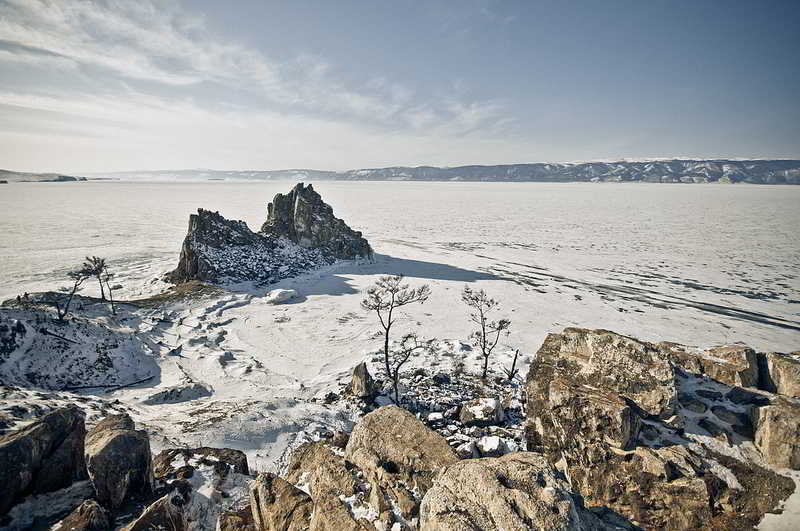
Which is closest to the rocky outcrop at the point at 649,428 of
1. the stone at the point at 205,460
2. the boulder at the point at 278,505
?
the boulder at the point at 278,505

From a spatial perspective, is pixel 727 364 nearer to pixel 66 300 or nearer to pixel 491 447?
pixel 491 447

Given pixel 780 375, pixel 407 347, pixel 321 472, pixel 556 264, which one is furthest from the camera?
pixel 556 264

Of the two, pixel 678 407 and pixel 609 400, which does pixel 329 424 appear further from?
pixel 678 407

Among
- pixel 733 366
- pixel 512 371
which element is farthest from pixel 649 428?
pixel 512 371

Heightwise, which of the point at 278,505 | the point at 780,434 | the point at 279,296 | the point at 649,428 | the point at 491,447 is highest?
the point at 780,434

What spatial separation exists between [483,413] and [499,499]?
34.4ft

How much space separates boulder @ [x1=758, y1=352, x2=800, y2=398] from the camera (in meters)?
11.6

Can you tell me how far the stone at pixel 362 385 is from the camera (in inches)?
725

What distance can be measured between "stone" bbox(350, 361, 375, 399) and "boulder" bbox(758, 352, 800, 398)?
16.5 m

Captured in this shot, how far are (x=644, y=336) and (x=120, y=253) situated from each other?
67.6 meters

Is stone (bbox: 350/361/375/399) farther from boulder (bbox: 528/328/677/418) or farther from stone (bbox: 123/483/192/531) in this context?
stone (bbox: 123/483/192/531)

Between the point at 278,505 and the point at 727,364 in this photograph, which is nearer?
the point at 278,505

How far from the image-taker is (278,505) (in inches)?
284

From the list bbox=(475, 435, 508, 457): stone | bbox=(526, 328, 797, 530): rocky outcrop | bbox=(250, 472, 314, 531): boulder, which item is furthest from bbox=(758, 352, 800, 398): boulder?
bbox=(250, 472, 314, 531): boulder
